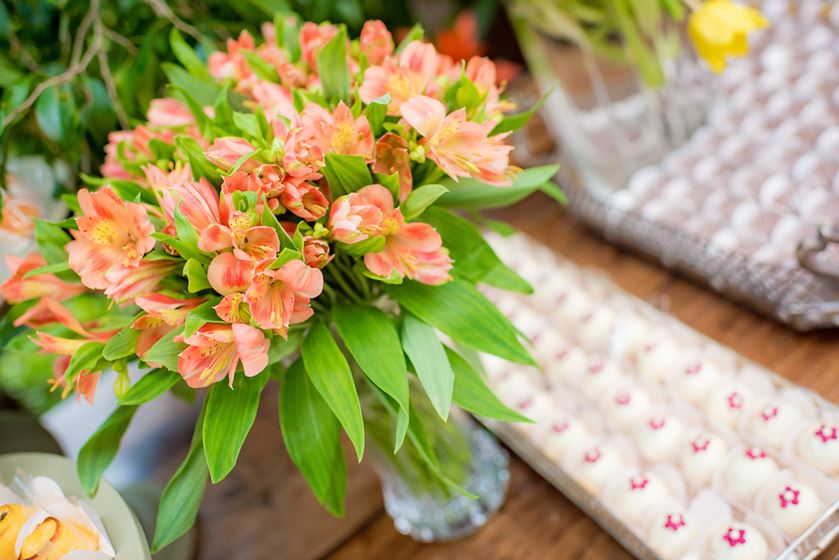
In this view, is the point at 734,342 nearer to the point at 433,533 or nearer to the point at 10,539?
the point at 433,533

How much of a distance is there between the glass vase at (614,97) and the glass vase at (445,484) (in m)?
0.44

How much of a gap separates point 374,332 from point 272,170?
0.46 feet

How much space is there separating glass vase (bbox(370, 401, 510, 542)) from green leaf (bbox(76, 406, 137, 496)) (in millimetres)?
219

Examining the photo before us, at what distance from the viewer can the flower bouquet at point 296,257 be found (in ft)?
1.49

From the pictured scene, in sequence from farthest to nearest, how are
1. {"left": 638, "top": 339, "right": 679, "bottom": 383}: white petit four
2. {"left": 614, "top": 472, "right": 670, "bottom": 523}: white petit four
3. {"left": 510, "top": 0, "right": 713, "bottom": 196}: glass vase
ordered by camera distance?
{"left": 510, "top": 0, "right": 713, "bottom": 196}: glass vase, {"left": 638, "top": 339, "right": 679, "bottom": 383}: white petit four, {"left": 614, "top": 472, "right": 670, "bottom": 523}: white petit four

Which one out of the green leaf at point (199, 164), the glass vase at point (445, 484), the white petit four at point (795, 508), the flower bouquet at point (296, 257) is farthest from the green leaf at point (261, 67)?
the white petit four at point (795, 508)

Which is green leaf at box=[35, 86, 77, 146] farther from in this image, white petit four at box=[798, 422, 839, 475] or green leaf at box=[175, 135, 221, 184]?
white petit four at box=[798, 422, 839, 475]

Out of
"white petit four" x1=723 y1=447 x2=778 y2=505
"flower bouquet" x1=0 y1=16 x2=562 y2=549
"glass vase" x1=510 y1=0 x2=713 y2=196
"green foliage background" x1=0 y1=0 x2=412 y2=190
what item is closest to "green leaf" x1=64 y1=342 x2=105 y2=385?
"flower bouquet" x1=0 y1=16 x2=562 y2=549

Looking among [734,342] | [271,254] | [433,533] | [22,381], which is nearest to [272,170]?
[271,254]

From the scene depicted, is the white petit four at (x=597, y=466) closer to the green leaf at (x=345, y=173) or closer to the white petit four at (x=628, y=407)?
the white petit four at (x=628, y=407)

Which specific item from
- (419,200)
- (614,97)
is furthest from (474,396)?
(614,97)

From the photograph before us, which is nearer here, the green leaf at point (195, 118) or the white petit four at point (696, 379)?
the green leaf at point (195, 118)

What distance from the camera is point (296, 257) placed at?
1.46 feet

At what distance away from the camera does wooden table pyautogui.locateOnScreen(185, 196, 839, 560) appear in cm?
73
